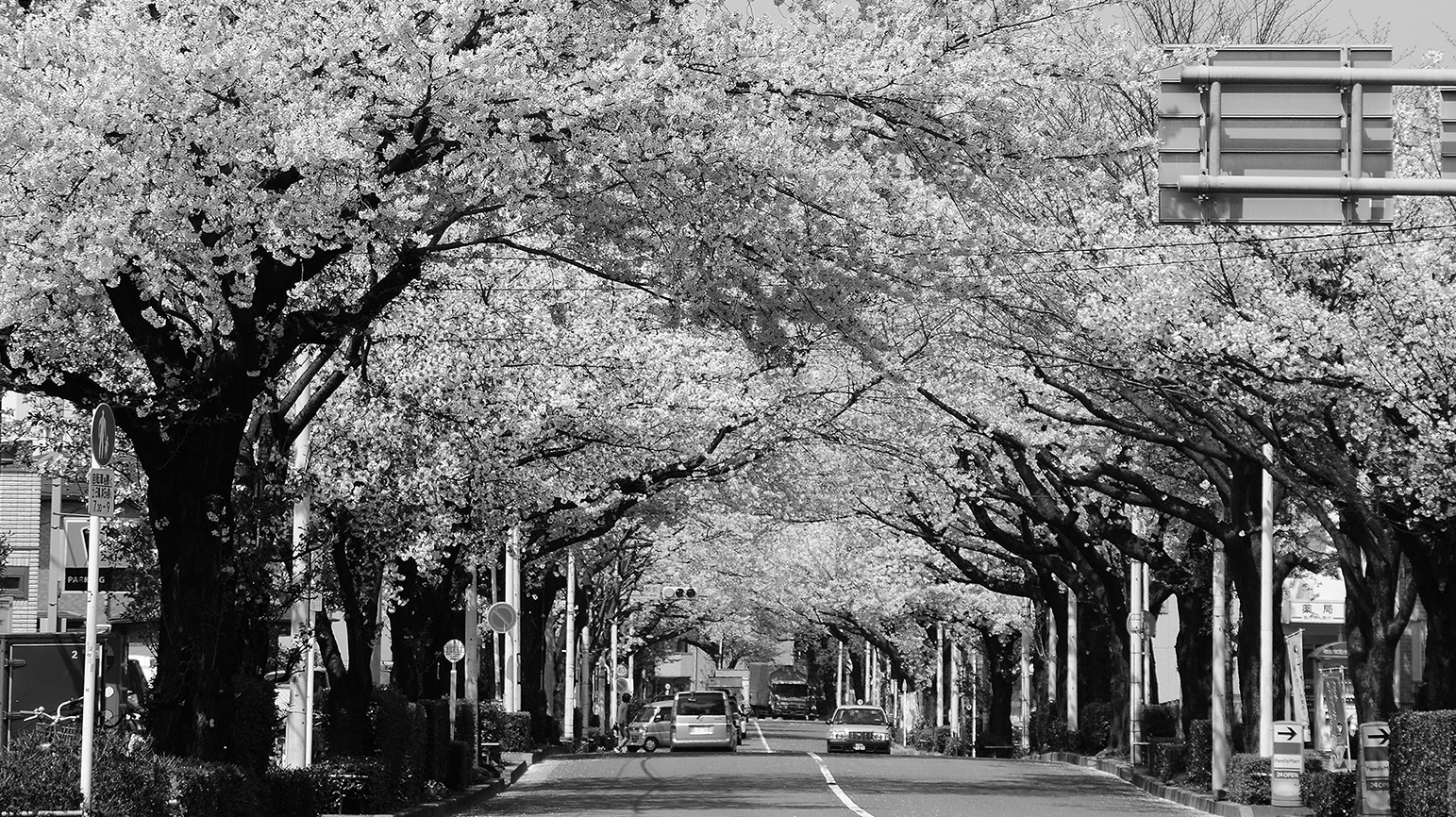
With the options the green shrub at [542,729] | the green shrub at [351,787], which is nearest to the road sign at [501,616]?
the green shrub at [351,787]

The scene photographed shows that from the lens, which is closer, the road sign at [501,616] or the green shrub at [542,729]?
the road sign at [501,616]

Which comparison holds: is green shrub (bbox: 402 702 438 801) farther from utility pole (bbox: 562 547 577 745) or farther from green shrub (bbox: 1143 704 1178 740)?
utility pole (bbox: 562 547 577 745)

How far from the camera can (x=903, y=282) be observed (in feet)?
43.1

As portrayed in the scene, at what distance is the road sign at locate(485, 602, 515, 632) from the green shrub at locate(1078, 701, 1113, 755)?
1636cm

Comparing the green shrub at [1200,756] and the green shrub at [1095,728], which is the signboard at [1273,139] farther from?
the green shrub at [1095,728]

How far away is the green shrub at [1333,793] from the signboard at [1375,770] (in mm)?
776

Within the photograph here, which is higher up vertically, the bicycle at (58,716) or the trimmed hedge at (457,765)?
the bicycle at (58,716)

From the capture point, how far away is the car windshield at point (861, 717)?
191ft

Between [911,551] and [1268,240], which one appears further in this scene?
[911,551]

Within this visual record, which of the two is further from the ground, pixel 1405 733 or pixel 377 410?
pixel 377 410

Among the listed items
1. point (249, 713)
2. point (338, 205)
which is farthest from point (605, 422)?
point (338, 205)

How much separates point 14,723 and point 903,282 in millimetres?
16835

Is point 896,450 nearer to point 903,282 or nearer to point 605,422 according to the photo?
point 605,422

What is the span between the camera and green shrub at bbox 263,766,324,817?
16.7 meters
